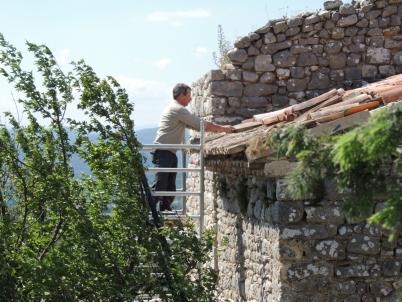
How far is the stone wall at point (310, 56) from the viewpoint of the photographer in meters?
10.1

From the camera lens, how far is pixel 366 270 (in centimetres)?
687

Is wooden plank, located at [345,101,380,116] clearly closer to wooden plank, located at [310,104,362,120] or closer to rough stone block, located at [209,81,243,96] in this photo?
wooden plank, located at [310,104,362,120]

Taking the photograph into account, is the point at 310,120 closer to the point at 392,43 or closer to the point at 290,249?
the point at 290,249

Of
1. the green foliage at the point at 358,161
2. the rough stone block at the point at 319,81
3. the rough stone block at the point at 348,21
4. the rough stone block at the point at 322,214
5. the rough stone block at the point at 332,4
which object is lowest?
the rough stone block at the point at 322,214

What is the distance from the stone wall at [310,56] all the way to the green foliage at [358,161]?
587cm

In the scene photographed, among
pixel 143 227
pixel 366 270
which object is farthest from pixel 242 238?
pixel 366 270

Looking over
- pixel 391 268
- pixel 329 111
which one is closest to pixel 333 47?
pixel 329 111

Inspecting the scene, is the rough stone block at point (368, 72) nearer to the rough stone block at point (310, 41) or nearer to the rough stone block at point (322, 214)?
the rough stone block at point (310, 41)

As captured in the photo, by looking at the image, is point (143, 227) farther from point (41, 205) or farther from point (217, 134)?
point (217, 134)

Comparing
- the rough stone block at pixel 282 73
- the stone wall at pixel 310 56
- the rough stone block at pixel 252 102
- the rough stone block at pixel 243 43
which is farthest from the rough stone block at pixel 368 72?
the rough stone block at pixel 243 43

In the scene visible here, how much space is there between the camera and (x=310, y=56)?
1021cm

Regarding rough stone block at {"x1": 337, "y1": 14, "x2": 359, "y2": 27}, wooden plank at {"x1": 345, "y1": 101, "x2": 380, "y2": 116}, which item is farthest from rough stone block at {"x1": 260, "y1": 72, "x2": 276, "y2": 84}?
wooden plank at {"x1": 345, "y1": 101, "x2": 380, "y2": 116}

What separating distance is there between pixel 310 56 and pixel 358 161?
6504mm

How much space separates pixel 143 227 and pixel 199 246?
0.57 m
